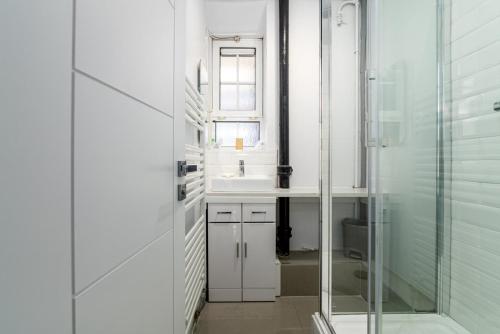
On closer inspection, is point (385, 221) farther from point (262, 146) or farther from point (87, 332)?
point (262, 146)

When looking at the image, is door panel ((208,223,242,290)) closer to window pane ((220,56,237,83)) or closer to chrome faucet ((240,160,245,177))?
chrome faucet ((240,160,245,177))

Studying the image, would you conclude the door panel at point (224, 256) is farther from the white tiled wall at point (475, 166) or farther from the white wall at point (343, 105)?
the white tiled wall at point (475, 166)

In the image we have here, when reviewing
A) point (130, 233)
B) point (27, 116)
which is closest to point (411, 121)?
point (130, 233)

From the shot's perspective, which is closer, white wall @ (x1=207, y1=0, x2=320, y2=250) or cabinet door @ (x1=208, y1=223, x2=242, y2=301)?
cabinet door @ (x1=208, y1=223, x2=242, y2=301)

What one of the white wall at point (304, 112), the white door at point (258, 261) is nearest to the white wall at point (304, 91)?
the white wall at point (304, 112)

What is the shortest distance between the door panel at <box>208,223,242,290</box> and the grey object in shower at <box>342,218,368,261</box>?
0.80m

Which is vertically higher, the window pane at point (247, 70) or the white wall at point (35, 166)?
the window pane at point (247, 70)

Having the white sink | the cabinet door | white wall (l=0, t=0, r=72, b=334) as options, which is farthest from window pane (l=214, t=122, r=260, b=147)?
white wall (l=0, t=0, r=72, b=334)

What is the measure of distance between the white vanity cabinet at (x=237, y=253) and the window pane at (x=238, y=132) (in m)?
0.92

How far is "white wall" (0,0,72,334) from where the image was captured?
283mm

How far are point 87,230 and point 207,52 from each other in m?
2.53

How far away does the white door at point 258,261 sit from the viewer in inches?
79.0

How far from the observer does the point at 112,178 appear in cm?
53

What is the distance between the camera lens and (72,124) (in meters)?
0.40
